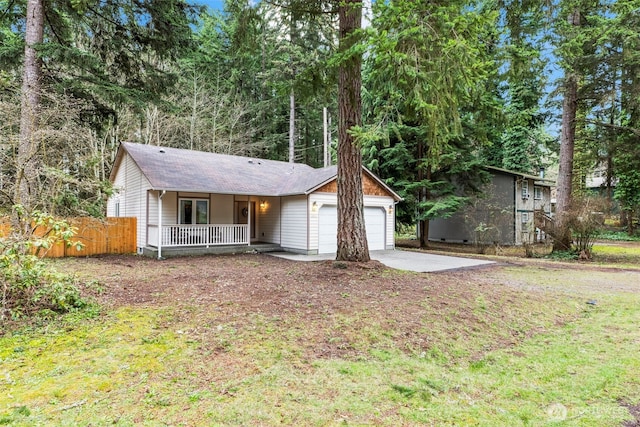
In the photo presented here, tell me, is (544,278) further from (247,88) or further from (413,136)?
(247,88)

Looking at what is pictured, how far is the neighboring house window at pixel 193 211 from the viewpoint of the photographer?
14.0 m

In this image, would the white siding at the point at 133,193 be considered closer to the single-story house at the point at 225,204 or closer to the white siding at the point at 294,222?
the single-story house at the point at 225,204

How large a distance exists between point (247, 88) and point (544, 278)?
74.7 feet

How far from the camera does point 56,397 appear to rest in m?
2.75

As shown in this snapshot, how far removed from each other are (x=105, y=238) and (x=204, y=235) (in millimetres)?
3721

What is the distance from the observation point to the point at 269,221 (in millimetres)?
15984

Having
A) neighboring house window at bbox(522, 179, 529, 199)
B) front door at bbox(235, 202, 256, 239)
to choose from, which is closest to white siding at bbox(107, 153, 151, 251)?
front door at bbox(235, 202, 256, 239)

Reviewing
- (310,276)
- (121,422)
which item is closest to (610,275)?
(310,276)

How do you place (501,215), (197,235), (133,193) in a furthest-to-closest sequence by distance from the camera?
1. (501,215)
2. (133,193)
3. (197,235)

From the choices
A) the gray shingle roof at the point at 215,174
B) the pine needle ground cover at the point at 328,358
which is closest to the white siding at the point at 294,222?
the gray shingle roof at the point at 215,174

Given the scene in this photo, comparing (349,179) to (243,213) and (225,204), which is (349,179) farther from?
(243,213)

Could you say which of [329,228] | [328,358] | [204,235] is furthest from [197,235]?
[328,358]

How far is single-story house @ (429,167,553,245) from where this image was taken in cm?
1729

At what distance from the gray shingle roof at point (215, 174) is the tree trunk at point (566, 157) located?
Answer: 9331mm
